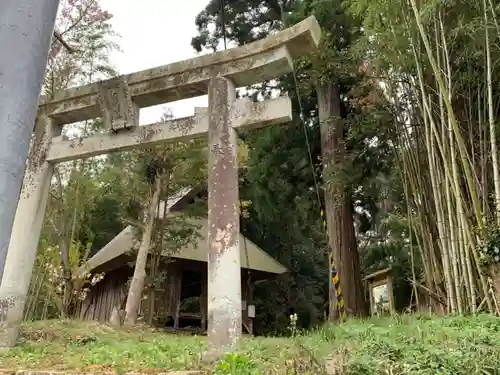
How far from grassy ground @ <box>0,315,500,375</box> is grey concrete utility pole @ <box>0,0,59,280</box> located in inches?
74.4

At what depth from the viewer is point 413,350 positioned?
2.75 metres

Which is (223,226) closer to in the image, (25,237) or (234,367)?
(234,367)

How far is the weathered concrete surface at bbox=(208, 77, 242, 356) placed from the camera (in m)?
4.04

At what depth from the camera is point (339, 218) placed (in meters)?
8.16

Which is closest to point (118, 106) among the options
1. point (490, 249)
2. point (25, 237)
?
point (25, 237)

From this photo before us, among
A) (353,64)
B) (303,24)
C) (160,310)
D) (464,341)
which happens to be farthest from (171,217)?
(464,341)

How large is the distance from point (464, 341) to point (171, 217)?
7.80 metres

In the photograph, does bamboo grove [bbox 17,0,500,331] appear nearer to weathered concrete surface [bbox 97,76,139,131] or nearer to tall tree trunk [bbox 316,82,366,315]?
tall tree trunk [bbox 316,82,366,315]

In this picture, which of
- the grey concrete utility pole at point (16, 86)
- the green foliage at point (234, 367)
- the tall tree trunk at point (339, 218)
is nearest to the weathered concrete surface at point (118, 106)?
the green foliage at point (234, 367)

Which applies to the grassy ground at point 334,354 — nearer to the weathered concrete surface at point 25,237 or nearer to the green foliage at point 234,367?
the green foliage at point 234,367

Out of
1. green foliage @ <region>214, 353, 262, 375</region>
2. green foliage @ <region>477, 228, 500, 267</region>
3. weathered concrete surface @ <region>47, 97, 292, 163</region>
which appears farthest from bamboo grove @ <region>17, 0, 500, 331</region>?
green foliage @ <region>214, 353, 262, 375</region>

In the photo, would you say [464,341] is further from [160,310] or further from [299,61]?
[160,310]

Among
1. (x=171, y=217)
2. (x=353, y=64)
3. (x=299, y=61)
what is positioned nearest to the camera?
(x=353, y=64)

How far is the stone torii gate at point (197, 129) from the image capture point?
421cm
